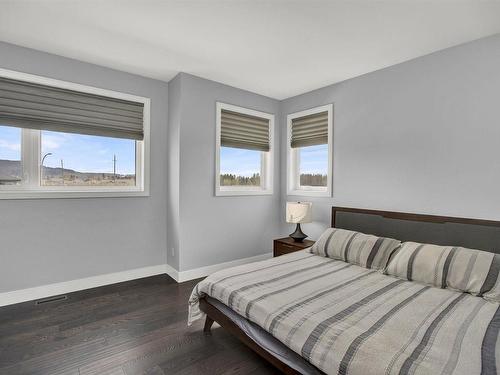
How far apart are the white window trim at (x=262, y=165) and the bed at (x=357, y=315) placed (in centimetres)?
147

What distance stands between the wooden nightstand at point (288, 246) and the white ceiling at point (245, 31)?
7.22ft

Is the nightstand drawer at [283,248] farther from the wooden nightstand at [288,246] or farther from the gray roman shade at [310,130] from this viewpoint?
the gray roman shade at [310,130]

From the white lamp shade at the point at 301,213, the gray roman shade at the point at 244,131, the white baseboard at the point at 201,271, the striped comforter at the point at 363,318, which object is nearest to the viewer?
the striped comforter at the point at 363,318

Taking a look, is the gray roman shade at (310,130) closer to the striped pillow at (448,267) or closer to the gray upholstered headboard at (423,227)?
the gray upholstered headboard at (423,227)

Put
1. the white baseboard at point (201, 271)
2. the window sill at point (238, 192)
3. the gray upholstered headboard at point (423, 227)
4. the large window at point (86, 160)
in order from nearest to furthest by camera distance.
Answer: the gray upholstered headboard at point (423, 227)
the large window at point (86, 160)
the white baseboard at point (201, 271)
the window sill at point (238, 192)

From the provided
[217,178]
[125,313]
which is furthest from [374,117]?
[125,313]

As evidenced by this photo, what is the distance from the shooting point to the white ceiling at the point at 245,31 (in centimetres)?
202

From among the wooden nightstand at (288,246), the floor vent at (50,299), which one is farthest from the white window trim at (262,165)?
the floor vent at (50,299)

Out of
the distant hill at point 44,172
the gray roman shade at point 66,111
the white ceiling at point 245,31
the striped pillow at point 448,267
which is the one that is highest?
the white ceiling at point 245,31

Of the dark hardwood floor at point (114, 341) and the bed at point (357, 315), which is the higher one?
the bed at point (357, 315)

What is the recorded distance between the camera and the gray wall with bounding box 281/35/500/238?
2.35 m

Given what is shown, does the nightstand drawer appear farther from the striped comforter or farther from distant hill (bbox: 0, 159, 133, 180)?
distant hill (bbox: 0, 159, 133, 180)

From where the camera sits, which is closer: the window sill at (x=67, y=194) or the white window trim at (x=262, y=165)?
the window sill at (x=67, y=194)

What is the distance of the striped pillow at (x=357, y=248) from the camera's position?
8.16 feet
